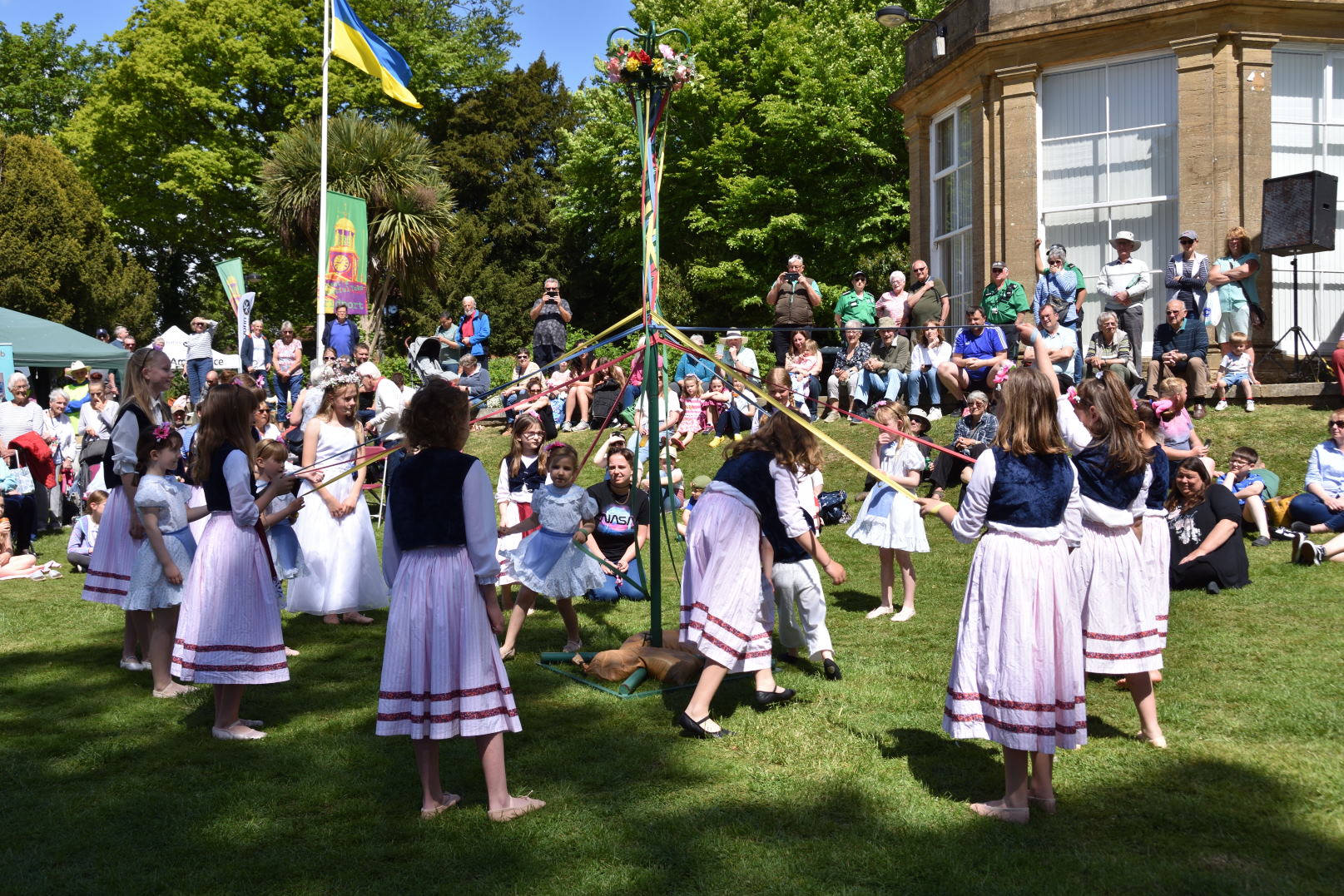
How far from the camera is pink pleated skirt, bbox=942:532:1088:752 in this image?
4.72 metres

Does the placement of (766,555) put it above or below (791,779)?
above

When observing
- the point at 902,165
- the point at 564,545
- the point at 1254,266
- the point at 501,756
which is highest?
the point at 902,165

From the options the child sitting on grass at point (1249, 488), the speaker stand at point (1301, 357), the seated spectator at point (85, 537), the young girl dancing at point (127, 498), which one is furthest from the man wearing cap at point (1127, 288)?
the seated spectator at point (85, 537)

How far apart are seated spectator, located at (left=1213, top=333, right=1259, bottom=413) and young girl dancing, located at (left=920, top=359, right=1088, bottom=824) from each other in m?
9.86

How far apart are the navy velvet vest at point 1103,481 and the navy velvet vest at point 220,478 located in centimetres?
435

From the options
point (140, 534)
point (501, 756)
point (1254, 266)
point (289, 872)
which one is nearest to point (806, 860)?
point (501, 756)

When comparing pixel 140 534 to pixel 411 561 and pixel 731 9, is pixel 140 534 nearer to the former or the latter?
pixel 411 561

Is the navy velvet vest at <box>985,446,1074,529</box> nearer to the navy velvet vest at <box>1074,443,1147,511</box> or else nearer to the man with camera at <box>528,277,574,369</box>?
the navy velvet vest at <box>1074,443,1147,511</box>

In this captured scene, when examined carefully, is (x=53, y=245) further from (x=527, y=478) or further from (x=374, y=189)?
(x=527, y=478)

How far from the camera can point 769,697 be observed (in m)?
6.36

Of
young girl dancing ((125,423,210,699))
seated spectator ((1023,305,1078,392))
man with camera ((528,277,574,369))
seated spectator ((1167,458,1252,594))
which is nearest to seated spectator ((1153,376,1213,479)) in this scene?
seated spectator ((1167,458,1252,594))

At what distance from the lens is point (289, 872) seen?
172 inches

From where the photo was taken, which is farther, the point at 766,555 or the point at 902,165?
the point at 902,165

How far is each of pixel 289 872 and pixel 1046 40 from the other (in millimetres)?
14667
